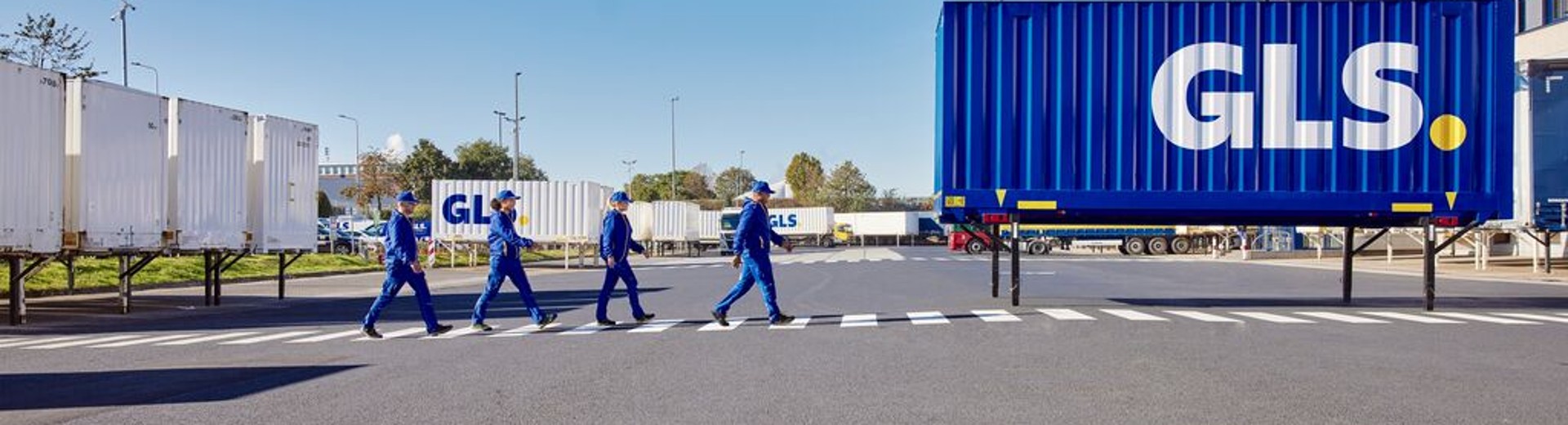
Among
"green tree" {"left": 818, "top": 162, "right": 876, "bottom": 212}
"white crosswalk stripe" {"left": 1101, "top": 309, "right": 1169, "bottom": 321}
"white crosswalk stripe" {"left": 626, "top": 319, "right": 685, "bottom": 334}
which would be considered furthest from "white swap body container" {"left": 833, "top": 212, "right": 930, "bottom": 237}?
"white crosswalk stripe" {"left": 626, "top": 319, "right": 685, "bottom": 334}

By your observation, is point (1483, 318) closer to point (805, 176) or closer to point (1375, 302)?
point (1375, 302)

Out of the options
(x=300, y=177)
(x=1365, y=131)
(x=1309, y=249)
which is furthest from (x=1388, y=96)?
(x=1309, y=249)

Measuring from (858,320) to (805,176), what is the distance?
348 ft

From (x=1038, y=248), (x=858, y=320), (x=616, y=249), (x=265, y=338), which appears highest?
(x=616, y=249)

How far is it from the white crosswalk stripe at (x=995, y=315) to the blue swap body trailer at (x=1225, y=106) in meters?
1.23

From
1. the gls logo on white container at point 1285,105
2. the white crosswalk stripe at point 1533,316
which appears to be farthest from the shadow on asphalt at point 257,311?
the white crosswalk stripe at point 1533,316

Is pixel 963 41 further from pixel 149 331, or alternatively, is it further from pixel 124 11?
pixel 124 11

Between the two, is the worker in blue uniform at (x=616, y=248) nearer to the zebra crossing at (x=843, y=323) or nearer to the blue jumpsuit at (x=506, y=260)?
the zebra crossing at (x=843, y=323)

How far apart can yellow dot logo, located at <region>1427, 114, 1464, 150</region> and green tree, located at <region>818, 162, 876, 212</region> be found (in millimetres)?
98259

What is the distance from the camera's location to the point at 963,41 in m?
15.6

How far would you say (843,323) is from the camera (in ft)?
46.0

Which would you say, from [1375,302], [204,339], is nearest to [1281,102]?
[1375,302]

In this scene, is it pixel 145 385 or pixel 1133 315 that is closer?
pixel 145 385

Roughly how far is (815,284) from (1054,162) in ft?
30.3
